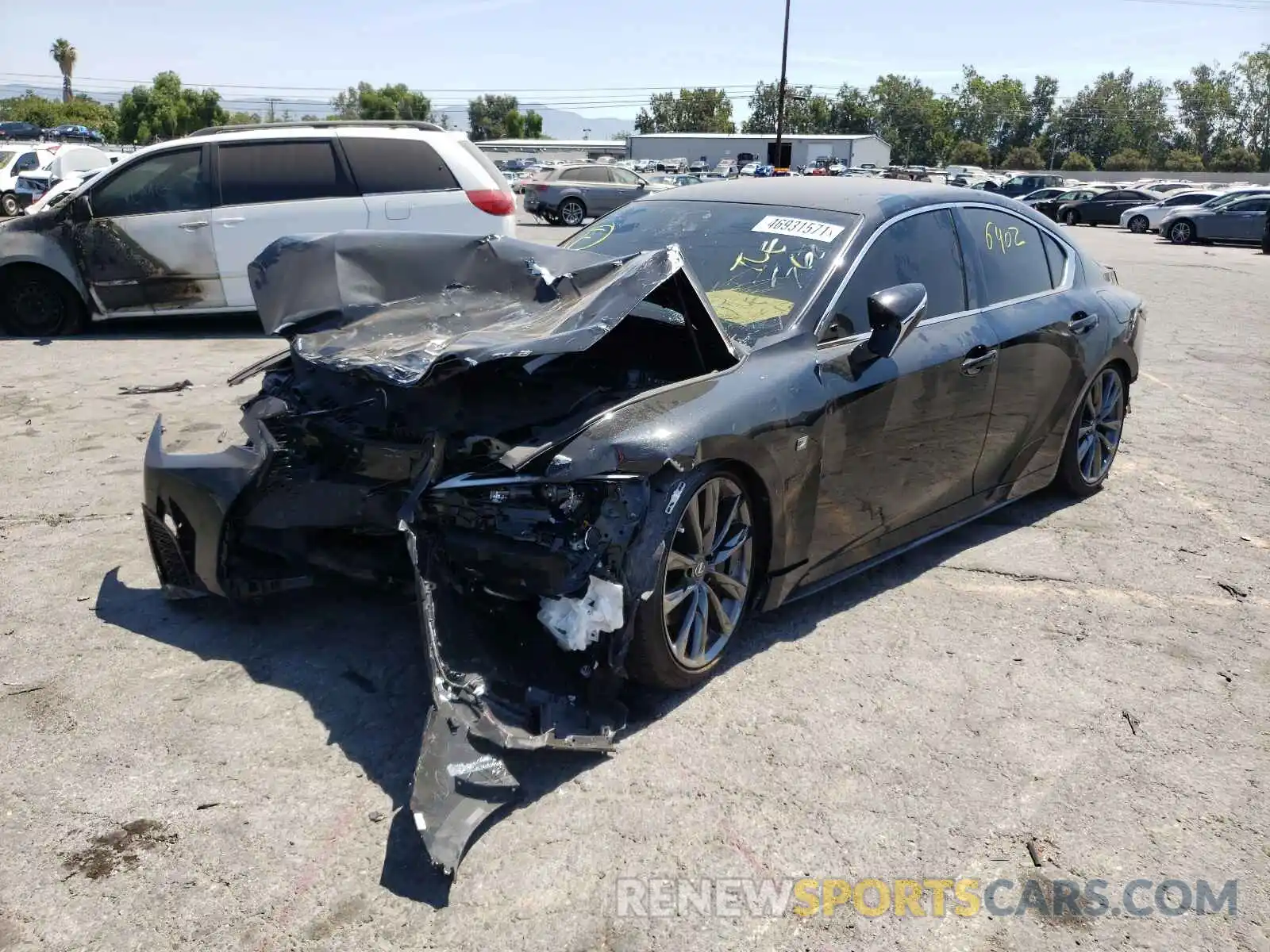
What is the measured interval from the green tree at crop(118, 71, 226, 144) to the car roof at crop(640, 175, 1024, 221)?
272 feet

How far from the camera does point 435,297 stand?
392 centimetres

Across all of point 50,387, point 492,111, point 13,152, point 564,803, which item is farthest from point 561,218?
point 492,111

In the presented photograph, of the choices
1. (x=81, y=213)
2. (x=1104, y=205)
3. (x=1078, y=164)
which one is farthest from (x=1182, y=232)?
(x=1078, y=164)

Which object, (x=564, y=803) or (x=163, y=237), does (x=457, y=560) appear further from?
(x=163, y=237)

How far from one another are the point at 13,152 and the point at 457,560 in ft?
88.8

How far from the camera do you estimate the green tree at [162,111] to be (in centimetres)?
7900

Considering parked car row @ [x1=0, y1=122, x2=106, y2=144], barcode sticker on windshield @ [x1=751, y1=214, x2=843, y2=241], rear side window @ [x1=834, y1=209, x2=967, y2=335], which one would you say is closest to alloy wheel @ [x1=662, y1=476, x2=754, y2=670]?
rear side window @ [x1=834, y1=209, x2=967, y2=335]

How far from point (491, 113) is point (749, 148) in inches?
2706

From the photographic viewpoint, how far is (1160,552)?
489cm

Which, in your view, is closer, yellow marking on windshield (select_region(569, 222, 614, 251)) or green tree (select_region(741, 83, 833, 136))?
yellow marking on windshield (select_region(569, 222, 614, 251))

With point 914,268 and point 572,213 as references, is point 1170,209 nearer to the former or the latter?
point 572,213

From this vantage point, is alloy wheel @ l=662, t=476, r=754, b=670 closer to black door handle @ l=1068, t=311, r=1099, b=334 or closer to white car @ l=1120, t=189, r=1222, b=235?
black door handle @ l=1068, t=311, r=1099, b=334

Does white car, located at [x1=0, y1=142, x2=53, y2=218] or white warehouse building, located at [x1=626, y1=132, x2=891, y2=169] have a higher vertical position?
white warehouse building, located at [x1=626, y1=132, x2=891, y2=169]

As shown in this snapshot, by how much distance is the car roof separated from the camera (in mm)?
4281
